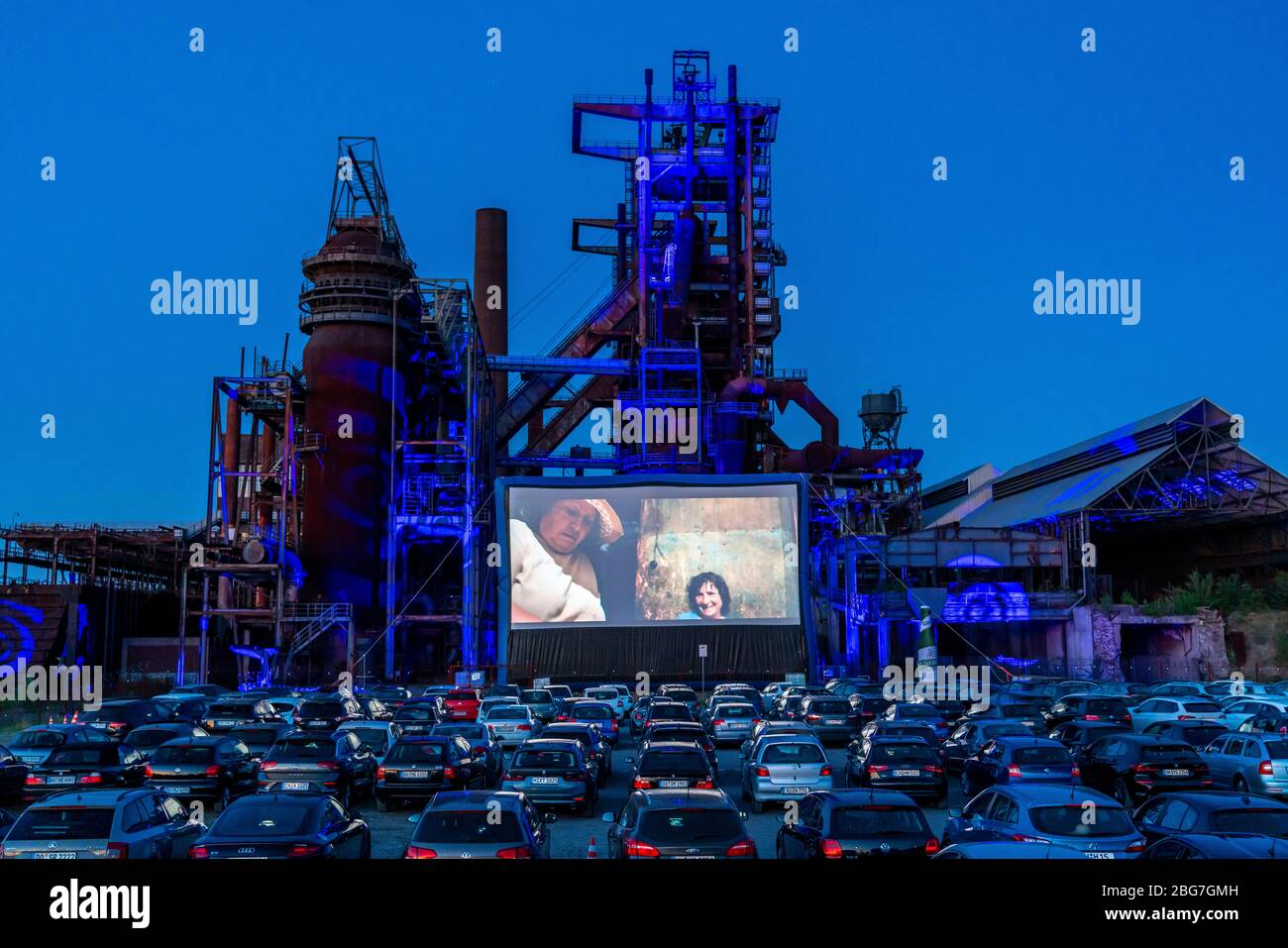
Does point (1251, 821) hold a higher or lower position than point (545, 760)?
higher

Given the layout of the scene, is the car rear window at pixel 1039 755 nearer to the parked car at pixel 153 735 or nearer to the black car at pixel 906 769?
the black car at pixel 906 769

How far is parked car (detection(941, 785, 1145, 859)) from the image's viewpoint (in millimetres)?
13719

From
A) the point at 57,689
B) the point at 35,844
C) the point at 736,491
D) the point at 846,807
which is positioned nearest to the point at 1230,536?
the point at 736,491

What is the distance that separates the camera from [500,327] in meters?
92.4

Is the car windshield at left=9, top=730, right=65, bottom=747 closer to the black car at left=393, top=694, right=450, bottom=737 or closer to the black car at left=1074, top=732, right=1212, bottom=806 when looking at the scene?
the black car at left=393, top=694, right=450, bottom=737

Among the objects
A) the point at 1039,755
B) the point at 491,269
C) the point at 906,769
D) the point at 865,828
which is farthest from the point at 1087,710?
the point at 491,269

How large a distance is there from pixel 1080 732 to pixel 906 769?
15.7 feet

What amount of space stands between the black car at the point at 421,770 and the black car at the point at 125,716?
458 inches

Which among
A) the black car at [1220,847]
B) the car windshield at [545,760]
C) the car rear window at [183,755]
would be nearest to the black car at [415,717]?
the car rear window at [183,755]

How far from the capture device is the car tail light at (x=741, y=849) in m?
13.5

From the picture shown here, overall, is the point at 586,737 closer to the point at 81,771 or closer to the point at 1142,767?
the point at 81,771

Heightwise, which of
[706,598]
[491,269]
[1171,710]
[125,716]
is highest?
[491,269]

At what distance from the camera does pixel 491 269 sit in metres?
91.4
